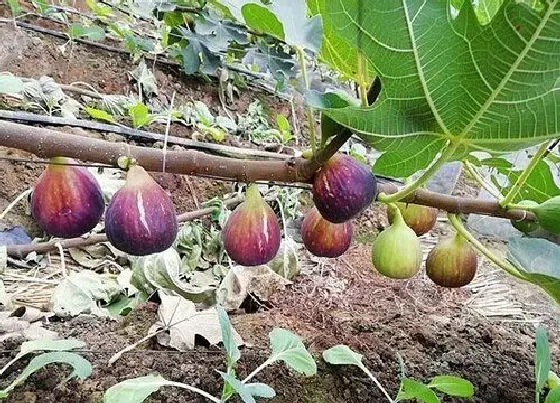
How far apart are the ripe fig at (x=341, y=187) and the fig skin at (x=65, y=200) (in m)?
0.26

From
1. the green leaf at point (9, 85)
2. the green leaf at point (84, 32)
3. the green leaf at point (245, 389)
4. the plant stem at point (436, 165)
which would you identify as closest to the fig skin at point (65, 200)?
the green leaf at point (9, 85)

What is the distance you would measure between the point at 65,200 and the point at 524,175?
1.79ft

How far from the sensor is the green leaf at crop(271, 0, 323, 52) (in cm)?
51

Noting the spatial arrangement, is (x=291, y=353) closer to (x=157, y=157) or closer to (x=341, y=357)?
(x=341, y=357)

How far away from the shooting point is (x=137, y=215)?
2.08 feet

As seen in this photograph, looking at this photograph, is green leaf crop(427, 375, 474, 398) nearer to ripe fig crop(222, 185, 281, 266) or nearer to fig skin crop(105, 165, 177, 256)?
ripe fig crop(222, 185, 281, 266)

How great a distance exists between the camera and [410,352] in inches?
41.1

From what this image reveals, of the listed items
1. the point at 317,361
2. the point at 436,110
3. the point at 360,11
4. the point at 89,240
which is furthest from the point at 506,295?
the point at 360,11

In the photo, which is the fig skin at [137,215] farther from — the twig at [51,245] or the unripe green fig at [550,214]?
→ the twig at [51,245]

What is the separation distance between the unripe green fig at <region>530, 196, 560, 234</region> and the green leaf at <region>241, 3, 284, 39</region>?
0.41 m

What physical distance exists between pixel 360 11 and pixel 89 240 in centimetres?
115

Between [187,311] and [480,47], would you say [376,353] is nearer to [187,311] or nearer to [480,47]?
[187,311]

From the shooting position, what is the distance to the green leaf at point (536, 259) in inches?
27.4

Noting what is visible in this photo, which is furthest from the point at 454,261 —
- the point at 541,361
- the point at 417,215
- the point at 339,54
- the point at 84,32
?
the point at 84,32
